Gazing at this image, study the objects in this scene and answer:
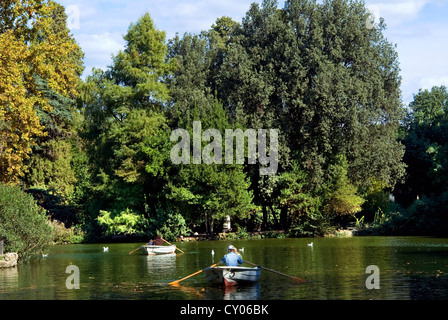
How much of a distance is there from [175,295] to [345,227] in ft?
142

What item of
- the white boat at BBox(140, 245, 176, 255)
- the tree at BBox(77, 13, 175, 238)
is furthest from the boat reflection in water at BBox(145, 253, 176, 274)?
the tree at BBox(77, 13, 175, 238)

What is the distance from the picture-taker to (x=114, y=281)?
27344 mm

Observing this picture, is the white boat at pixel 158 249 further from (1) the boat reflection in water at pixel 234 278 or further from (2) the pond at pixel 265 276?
(1) the boat reflection in water at pixel 234 278

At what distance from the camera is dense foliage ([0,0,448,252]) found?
188 ft

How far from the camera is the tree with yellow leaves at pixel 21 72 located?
123 feet

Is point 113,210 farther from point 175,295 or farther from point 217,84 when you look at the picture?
point 175,295

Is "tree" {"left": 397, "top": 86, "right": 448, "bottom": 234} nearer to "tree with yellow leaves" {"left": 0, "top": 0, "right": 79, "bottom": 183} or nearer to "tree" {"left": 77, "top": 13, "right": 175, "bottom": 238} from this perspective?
"tree" {"left": 77, "top": 13, "right": 175, "bottom": 238}

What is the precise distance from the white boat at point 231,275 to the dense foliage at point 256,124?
31.1 metres

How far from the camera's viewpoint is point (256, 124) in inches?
2269

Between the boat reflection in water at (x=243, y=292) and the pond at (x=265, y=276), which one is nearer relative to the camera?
the boat reflection in water at (x=243, y=292)

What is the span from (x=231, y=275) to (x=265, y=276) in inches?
145

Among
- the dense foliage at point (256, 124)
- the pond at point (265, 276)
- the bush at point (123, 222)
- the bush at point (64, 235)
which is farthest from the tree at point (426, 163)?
the bush at point (64, 235)

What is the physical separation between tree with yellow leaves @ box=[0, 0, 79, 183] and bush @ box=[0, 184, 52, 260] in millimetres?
2495

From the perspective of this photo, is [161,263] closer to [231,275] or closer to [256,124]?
[231,275]
